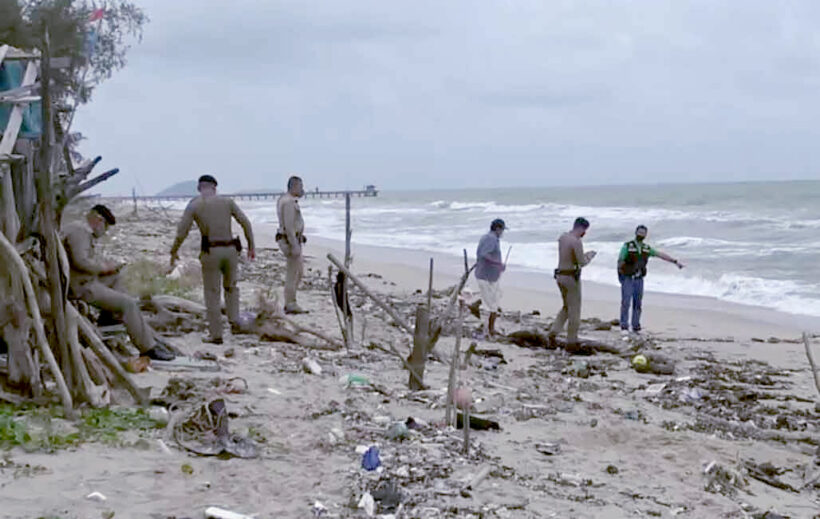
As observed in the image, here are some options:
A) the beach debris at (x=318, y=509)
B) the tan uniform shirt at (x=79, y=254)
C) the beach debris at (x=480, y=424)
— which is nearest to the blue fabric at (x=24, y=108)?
Answer: the tan uniform shirt at (x=79, y=254)

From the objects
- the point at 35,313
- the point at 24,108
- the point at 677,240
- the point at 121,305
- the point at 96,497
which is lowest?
the point at 677,240

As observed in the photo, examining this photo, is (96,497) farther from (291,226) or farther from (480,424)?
(291,226)

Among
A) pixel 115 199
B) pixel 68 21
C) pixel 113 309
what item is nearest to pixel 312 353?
pixel 113 309

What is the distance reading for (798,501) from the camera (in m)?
6.05

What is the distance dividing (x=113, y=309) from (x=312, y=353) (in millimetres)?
2297

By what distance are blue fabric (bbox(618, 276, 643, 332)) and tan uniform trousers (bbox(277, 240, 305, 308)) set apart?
4404mm

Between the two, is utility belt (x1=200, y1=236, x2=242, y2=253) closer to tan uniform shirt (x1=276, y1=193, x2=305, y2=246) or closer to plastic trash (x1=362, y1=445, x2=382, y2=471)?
tan uniform shirt (x1=276, y1=193, x2=305, y2=246)

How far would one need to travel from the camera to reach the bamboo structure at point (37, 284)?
19.6ft

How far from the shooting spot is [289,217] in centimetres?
1113

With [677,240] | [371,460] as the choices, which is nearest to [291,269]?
[371,460]

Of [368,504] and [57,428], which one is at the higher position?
[57,428]

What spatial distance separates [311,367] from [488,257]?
3865 mm

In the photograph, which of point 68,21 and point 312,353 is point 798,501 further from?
point 68,21

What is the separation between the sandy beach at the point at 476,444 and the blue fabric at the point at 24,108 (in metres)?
2.00
